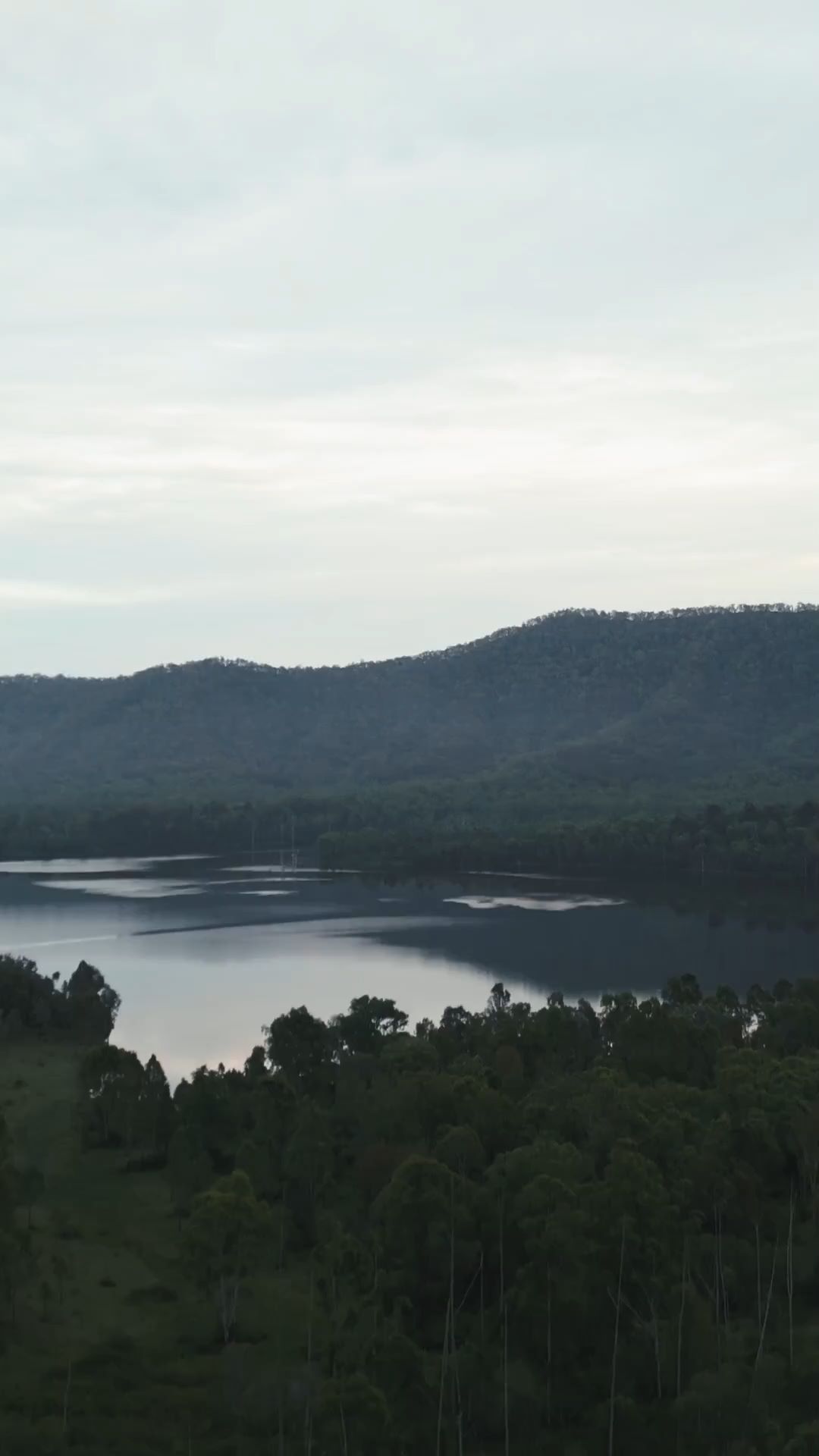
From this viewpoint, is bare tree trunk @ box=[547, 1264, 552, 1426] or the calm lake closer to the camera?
bare tree trunk @ box=[547, 1264, 552, 1426]

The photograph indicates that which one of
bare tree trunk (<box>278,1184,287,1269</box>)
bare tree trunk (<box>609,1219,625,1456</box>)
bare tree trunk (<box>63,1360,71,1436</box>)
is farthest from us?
bare tree trunk (<box>278,1184,287,1269</box>)

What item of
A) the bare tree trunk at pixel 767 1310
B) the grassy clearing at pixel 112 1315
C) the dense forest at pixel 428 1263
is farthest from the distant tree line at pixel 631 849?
the bare tree trunk at pixel 767 1310

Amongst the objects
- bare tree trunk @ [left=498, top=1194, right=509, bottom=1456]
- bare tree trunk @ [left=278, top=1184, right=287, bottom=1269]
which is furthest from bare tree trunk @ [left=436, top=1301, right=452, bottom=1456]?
bare tree trunk @ [left=278, top=1184, right=287, bottom=1269]

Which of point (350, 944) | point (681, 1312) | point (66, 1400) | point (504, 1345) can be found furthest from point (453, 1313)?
point (350, 944)

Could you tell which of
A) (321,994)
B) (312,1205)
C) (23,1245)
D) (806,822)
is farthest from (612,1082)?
(806,822)

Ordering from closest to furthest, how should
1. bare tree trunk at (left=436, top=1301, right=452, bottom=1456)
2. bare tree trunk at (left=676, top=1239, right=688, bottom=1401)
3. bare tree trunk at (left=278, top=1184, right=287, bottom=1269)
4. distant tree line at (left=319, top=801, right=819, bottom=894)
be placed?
bare tree trunk at (left=436, top=1301, right=452, bottom=1456), bare tree trunk at (left=676, top=1239, right=688, bottom=1401), bare tree trunk at (left=278, top=1184, right=287, bottom=1269), distant tree line at (left=319, top=801, right=819, bottom=894)

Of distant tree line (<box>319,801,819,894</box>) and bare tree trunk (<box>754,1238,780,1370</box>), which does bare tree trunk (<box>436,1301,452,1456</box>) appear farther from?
distant tree line (<box>319,801,819,894</box>)

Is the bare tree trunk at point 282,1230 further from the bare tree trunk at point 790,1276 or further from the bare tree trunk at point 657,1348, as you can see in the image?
the bare tree trunk at point 790,1276
